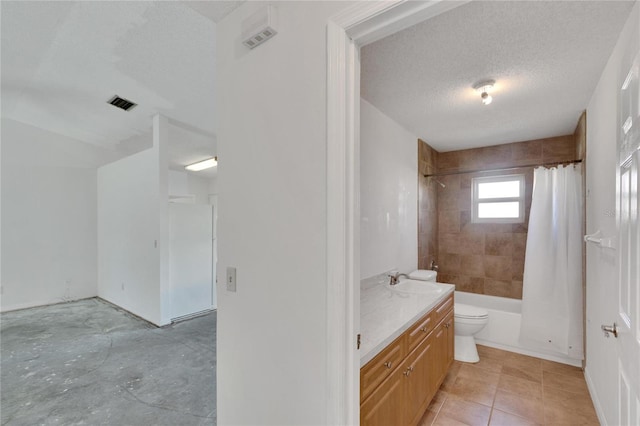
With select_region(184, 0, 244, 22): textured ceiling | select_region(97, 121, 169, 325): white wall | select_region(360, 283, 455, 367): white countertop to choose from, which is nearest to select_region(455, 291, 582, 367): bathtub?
select_region(360, 283, 455, 367): white countertop

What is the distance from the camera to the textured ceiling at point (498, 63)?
1411 mm

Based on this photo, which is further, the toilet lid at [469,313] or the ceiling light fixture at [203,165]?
the ceiling light fixture at [203,165]

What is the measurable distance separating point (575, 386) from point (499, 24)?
2.90m

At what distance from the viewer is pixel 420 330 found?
5.96 ft

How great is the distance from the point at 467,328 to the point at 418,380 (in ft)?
4.14

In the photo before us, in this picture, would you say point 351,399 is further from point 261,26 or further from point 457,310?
point 457,310

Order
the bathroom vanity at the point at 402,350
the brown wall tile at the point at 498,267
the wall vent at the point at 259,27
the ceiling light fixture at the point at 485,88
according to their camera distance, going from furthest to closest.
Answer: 1. the brown wall tile at the point at 498,267
2. the ceiling light fixture at the point at 485,88
3. the bathroom vanity at the point at 402,350
4. the wall vent at the point at 259,27

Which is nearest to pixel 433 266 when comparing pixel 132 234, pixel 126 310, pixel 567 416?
pixel 567 416

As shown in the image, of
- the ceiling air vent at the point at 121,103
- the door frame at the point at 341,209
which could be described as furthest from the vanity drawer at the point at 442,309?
the ceiling air vent at the point at 121,103

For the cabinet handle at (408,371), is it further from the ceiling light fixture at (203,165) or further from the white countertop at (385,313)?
the ceiling light fixture at (203,165)

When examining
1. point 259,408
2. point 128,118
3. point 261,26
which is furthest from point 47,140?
point 259,408

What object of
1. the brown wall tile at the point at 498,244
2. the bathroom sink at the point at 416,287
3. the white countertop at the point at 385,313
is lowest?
the bathroom sink at the point at 416,287

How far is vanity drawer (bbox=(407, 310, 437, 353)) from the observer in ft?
5.50

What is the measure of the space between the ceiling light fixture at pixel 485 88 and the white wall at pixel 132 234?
3685 millimetres
